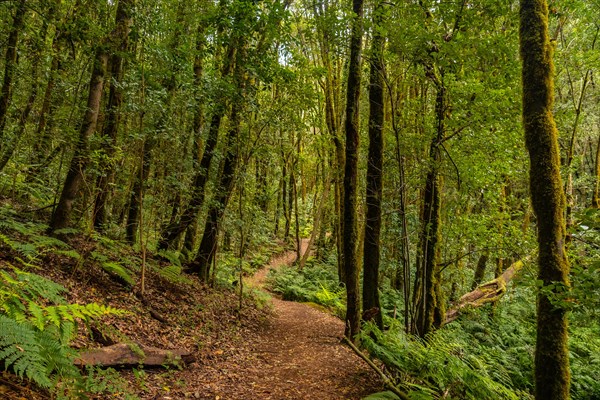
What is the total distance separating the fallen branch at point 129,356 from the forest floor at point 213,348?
11cm

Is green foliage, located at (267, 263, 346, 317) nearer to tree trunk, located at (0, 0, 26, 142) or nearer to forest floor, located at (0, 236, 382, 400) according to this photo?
forest floor, located at (0, 236, 382, 400)

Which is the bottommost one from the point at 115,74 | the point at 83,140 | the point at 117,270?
the point at 117,270

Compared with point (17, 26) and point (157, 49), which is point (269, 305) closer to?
point (157, 49)

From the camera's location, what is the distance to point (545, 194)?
3840 millimetres

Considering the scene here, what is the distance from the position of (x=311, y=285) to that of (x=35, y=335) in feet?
46.8

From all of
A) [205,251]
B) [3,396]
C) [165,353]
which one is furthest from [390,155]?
[3,396]

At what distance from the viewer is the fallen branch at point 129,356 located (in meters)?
3.92

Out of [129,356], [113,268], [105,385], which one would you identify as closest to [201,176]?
[113,268]

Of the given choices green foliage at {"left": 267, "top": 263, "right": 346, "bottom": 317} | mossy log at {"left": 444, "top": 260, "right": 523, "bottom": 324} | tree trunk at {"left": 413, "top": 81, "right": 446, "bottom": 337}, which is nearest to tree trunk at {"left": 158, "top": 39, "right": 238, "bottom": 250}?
tree trunk at {"left": 413, "top": 81, "right": 446, "bottom": 337}

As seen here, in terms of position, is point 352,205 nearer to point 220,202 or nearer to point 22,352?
point 220,202

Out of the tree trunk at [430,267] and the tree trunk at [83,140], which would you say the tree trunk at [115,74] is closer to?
the tree trunk at [83,140]

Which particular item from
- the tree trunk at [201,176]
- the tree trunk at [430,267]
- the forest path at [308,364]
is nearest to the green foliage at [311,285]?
the forest path at [308,364]

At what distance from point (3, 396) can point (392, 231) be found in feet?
42.3

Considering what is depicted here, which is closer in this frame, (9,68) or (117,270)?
(117,270)
